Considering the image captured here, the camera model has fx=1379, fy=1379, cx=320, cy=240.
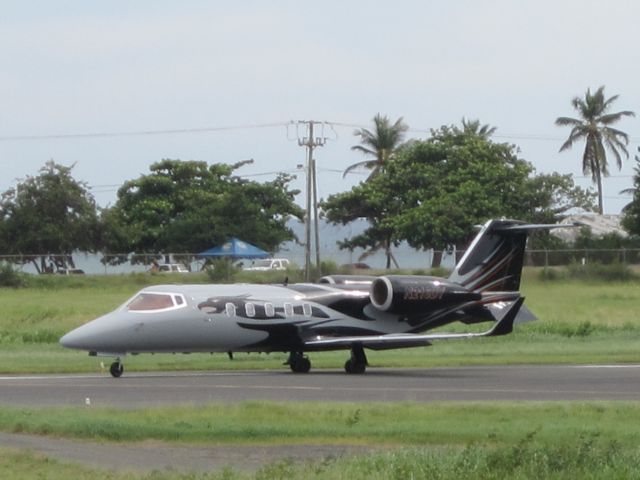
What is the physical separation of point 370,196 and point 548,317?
3723 cm

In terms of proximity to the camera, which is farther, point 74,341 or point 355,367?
point 355,367

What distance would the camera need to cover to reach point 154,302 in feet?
99.1

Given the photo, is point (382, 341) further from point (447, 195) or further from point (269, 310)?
point (447, 195)

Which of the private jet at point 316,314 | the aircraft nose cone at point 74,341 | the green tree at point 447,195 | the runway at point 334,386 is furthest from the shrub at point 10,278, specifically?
the aircraft nose cone at point 74,341

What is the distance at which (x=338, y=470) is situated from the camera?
44.5ft

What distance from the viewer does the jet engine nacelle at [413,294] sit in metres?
32.2

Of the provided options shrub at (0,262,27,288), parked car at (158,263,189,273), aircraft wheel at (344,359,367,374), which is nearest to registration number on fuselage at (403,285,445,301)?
aircraft wheel at (344,359,367,374)

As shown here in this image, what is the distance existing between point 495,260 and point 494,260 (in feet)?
0.08

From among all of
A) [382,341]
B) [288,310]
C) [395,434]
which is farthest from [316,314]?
[395,434]

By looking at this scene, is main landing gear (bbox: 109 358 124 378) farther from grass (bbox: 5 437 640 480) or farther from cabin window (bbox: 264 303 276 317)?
grass (bbox: 5 437 640 480)

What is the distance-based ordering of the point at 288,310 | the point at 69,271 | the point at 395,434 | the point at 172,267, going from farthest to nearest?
the point at 172,267 → the point at 69,271 → the point at 288,310 → the point at 395,434

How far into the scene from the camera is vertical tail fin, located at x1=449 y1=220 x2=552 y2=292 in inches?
1350

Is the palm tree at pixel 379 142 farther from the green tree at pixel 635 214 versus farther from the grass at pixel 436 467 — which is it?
the grass at pixel 436 467

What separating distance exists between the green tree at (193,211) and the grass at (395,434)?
6334 centimetres
